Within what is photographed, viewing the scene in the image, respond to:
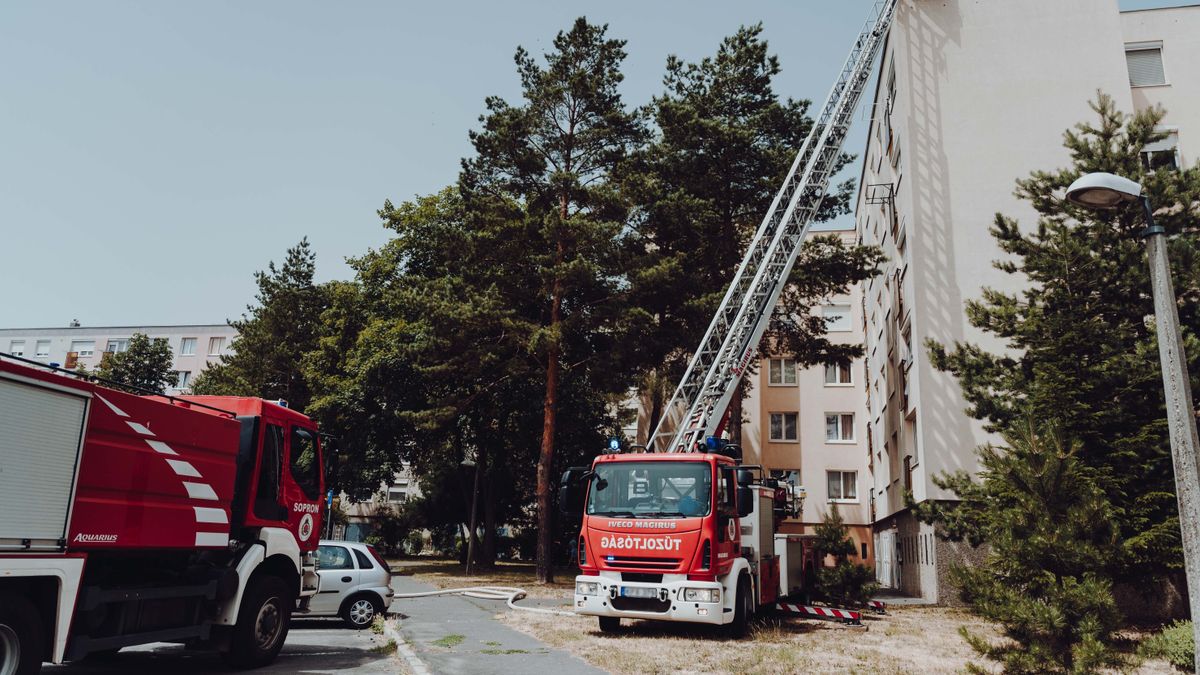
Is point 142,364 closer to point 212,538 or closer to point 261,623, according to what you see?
point 261,623

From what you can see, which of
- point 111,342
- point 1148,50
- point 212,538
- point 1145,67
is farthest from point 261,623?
point 111,342

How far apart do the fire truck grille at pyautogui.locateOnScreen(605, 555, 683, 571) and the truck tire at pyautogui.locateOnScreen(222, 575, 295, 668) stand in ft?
15.0

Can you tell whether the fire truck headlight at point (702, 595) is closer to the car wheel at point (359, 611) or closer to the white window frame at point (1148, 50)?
the car wheel at point (359, 611)

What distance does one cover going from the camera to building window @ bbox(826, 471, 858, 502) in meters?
40.5

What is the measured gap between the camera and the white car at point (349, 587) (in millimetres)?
13594

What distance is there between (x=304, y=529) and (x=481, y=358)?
1380cm

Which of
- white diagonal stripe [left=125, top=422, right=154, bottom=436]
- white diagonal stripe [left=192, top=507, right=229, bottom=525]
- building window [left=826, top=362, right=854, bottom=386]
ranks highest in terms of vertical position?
building window [left=826, top=362, right=854, bottom=386]

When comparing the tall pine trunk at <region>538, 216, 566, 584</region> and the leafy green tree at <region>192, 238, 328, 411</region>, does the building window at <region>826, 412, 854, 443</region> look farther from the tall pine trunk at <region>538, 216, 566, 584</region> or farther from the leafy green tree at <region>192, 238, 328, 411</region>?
the leafy green tree at <region>192, 238, 328, 411</region>

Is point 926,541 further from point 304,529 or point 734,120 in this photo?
point 304,529

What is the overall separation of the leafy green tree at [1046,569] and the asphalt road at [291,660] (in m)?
6.59

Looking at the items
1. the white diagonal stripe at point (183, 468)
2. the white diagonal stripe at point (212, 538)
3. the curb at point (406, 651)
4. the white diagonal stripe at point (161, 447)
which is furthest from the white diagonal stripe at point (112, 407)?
the curb at point (406, 651)

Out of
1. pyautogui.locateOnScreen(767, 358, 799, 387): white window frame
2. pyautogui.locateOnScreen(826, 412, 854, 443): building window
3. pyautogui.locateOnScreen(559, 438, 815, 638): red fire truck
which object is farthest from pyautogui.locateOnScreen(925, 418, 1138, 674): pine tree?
pyautogui.locateOnScreen(767, 358, 799, 387): white window frame

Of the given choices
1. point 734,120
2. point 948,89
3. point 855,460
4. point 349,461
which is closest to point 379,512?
point 349,461

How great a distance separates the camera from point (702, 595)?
11883 mm
